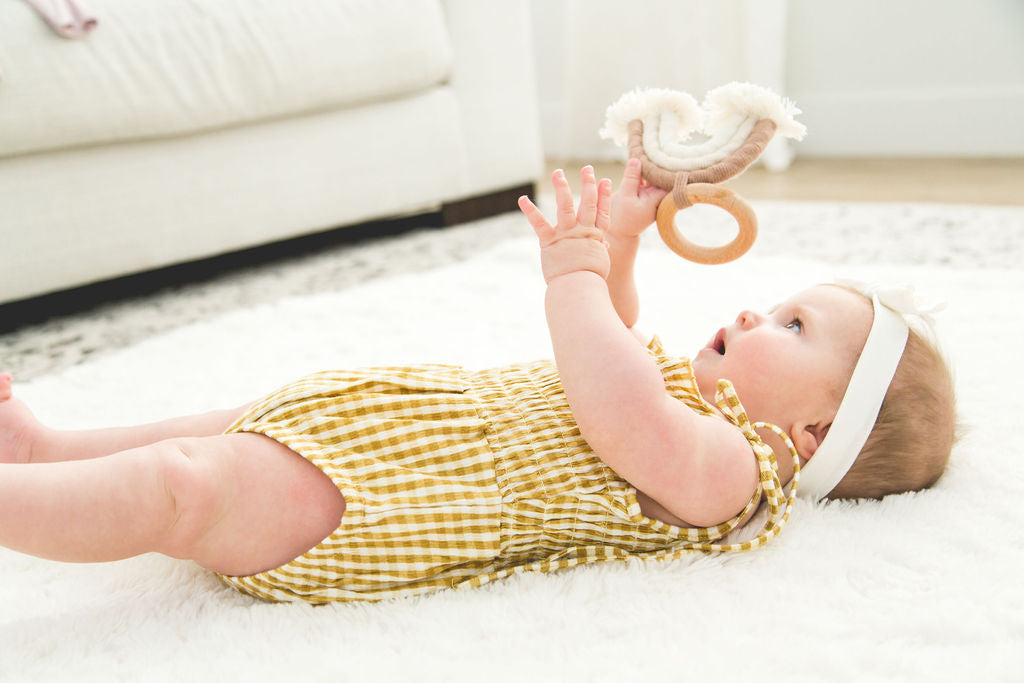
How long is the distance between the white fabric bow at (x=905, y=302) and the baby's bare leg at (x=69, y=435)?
0.60 meters

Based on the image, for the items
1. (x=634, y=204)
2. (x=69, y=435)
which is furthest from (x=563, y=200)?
(x=69, y=435)

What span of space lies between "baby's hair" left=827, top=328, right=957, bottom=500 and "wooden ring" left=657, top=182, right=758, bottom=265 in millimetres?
166

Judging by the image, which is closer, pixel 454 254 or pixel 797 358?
pixel 797 358

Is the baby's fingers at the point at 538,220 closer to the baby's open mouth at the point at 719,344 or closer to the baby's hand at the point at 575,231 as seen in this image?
the baby's hand at the point at 575,231

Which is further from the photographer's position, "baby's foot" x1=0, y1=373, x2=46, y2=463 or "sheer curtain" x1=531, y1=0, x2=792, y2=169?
"sheer curtain" x1=531, y1=0, x2=792, y2=169

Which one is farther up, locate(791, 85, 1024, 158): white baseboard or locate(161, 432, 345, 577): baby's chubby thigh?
locate(161, 432, 345, 577): baby's chubby thigh

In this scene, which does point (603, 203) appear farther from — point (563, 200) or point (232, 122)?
point (232, 122)

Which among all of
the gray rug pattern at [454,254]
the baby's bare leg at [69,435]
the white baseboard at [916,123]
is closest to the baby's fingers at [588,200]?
the baby's bare leg at [69,435]

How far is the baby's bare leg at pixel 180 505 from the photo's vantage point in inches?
23.4

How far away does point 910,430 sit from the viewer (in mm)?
731

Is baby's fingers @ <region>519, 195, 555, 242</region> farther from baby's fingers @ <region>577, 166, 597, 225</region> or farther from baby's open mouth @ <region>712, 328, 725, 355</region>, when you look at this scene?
baby's open mouth @ <region>712, 328, 725, 355</region>

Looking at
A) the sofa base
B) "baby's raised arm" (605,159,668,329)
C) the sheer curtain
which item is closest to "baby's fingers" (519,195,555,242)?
"baby's raised arm" (605,159,668,329)

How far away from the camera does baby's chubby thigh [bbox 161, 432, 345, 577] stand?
65 cm

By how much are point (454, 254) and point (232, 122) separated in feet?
1.60
